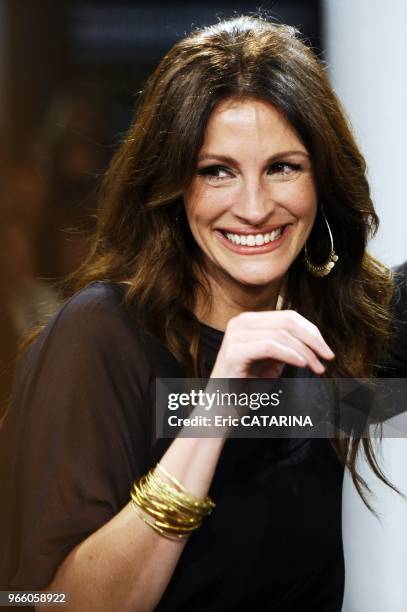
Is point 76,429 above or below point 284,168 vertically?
below

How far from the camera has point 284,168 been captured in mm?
864

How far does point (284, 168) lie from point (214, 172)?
0.07 metres

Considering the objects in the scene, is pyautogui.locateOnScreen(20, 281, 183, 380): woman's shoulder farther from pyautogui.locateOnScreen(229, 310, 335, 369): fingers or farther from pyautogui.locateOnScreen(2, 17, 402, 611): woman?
pyautogui.locateOnScreen(229, 310, 335, 369): fingers

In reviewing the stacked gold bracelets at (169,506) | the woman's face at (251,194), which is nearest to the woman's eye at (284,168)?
the woman's face at (251,194)

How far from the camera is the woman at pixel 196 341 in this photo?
2.63 ft

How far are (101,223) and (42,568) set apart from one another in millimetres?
339

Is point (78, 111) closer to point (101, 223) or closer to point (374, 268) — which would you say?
point (101, 223)

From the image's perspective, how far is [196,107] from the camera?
0.83 meters

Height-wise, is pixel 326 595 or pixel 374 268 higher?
pixel 374 268

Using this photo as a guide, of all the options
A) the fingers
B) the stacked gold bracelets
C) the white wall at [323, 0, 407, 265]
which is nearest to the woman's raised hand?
the fingers

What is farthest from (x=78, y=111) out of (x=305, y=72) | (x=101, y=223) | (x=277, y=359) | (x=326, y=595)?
(x=326, y=595)

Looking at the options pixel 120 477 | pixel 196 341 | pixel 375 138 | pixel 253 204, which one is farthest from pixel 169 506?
pixel 375 138

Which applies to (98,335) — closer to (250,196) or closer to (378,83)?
(250,196)

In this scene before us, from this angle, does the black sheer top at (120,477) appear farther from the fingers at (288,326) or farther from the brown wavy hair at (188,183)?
the fingers at (288,326)
